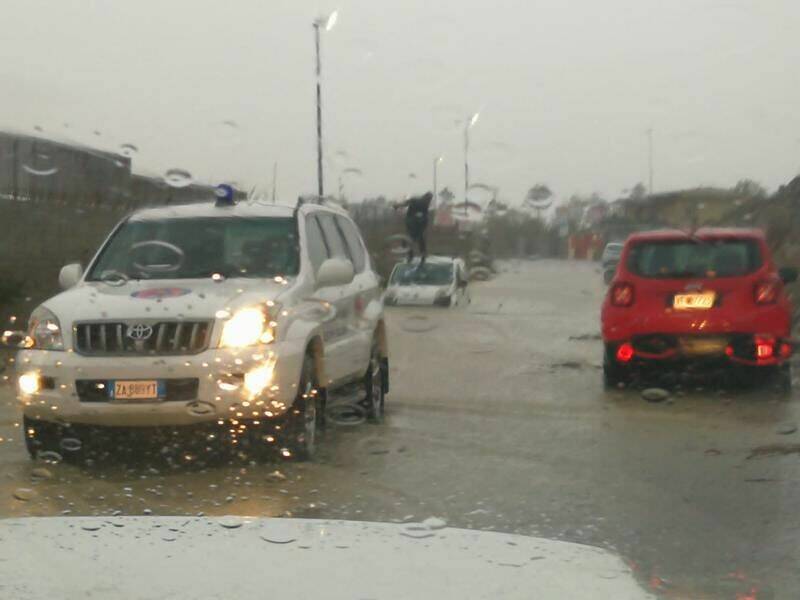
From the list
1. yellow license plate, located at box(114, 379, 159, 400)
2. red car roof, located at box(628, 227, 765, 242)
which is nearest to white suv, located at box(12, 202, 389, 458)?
yellow license plate, located at box(114, 379, 159, 400)

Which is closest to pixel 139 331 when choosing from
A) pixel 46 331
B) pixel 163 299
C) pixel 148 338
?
pixel 148 338

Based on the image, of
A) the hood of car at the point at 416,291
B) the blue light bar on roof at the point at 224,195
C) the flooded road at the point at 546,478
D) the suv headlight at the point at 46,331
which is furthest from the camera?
the hood of car at the point at 416,291

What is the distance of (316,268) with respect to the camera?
9.04m

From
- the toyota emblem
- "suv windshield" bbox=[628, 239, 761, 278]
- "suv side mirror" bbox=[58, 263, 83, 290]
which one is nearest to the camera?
the toyota emblem

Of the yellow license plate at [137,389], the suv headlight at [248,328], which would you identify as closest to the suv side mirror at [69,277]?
the yellow license plate at [137,389]

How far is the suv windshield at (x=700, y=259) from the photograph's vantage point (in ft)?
38.0

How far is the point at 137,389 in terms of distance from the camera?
7734 mm

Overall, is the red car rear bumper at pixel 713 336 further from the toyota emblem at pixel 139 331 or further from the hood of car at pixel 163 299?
the toyota emblem at pixel 139 331

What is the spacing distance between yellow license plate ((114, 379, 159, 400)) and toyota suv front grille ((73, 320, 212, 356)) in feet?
0.61

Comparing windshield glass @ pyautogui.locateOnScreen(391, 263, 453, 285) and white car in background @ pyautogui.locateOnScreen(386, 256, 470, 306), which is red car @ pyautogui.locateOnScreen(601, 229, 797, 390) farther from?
windshield glass @ pyautogui.locateOnScreen(391, 263, 453, 285)

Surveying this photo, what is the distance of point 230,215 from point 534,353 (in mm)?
7149

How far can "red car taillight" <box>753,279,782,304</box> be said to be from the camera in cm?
1143

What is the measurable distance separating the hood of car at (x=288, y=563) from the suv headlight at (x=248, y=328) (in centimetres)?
395

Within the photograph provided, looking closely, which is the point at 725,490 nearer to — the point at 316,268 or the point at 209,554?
the point at 316,268
